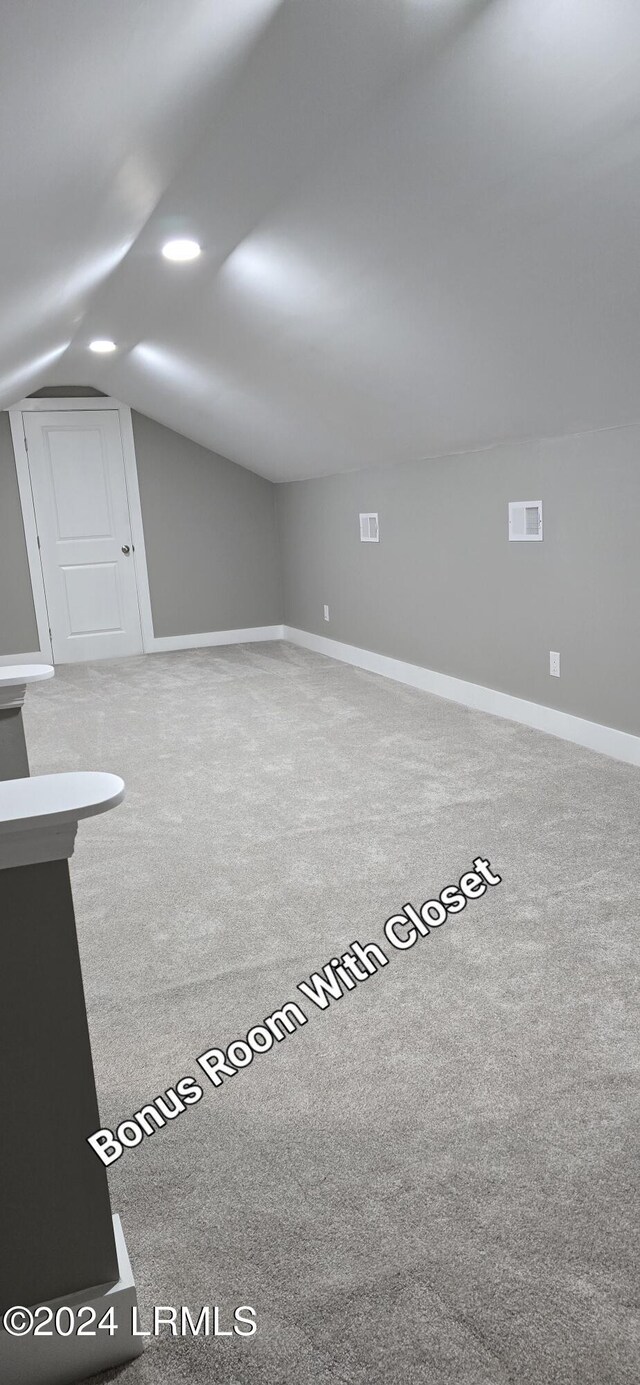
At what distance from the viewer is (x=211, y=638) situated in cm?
765

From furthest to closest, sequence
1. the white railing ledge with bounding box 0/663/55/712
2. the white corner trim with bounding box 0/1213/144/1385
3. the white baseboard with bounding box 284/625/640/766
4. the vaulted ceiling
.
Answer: the white baseboard with bounding box 284/625/640/766
the white railing ledge with bounding box 0/663/55/712
the vaulted ceiling
the white corner trim with bounding box 0/1213/144/1385

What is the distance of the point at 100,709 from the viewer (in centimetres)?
543

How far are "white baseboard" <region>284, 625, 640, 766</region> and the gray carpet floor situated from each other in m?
0.13

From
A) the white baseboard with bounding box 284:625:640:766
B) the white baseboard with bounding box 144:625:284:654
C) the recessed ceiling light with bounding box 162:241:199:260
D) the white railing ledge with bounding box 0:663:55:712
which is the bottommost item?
the white baseboard with bounding box 284:625:640:766

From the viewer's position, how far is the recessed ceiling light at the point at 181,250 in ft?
11.0

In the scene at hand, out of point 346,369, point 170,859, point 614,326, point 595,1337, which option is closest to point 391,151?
point 614,326

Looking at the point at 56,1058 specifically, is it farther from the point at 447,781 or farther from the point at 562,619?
the point at 562,619

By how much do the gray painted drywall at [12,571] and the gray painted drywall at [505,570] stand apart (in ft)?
7.58

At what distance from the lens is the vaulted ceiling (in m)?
1.75

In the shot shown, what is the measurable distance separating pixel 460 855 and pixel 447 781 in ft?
2.52

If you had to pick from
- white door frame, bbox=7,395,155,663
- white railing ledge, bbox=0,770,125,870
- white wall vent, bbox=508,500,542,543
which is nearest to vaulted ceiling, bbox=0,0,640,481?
white wall vent, bbox=508,500,542,543

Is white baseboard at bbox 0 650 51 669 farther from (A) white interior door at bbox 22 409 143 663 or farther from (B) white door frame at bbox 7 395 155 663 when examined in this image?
(A) white interior door at bbox 22 409 143 663

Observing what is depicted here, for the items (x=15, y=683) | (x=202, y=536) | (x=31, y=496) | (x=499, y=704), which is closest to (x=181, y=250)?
(x=15, y=683)

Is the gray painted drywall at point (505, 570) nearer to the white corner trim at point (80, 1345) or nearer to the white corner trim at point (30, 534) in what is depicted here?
the white corner trim at point (30, 534)
